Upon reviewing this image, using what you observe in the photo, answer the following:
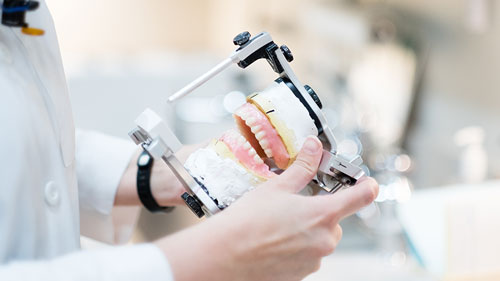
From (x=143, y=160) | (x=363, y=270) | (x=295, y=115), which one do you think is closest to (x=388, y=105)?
(x=363, y=270)

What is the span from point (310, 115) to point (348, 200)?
0.33 feet

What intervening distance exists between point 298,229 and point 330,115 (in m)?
1.19

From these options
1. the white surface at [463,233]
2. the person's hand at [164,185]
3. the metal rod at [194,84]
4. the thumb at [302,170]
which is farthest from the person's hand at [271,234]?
the white surface at [463,233]

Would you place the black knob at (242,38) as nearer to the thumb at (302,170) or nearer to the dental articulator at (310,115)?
the dental articulator at (310,115)

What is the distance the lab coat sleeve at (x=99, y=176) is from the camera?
0.79m

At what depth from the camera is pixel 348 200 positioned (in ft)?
1.66

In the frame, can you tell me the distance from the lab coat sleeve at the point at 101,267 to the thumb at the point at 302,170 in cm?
12

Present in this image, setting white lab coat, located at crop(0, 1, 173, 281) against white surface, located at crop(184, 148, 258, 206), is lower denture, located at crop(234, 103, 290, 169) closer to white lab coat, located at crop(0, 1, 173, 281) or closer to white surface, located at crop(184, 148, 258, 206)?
white surface, located at crop(184, 148, 258, 206)

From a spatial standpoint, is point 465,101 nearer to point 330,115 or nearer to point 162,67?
point 330,115

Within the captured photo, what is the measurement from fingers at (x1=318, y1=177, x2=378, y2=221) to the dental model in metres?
0.07

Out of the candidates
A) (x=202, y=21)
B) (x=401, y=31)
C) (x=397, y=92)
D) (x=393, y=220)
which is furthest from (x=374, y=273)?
(x=202, y=21)

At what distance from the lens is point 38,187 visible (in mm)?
557

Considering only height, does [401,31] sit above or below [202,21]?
above

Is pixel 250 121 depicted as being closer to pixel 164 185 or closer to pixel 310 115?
pixel 310 115
